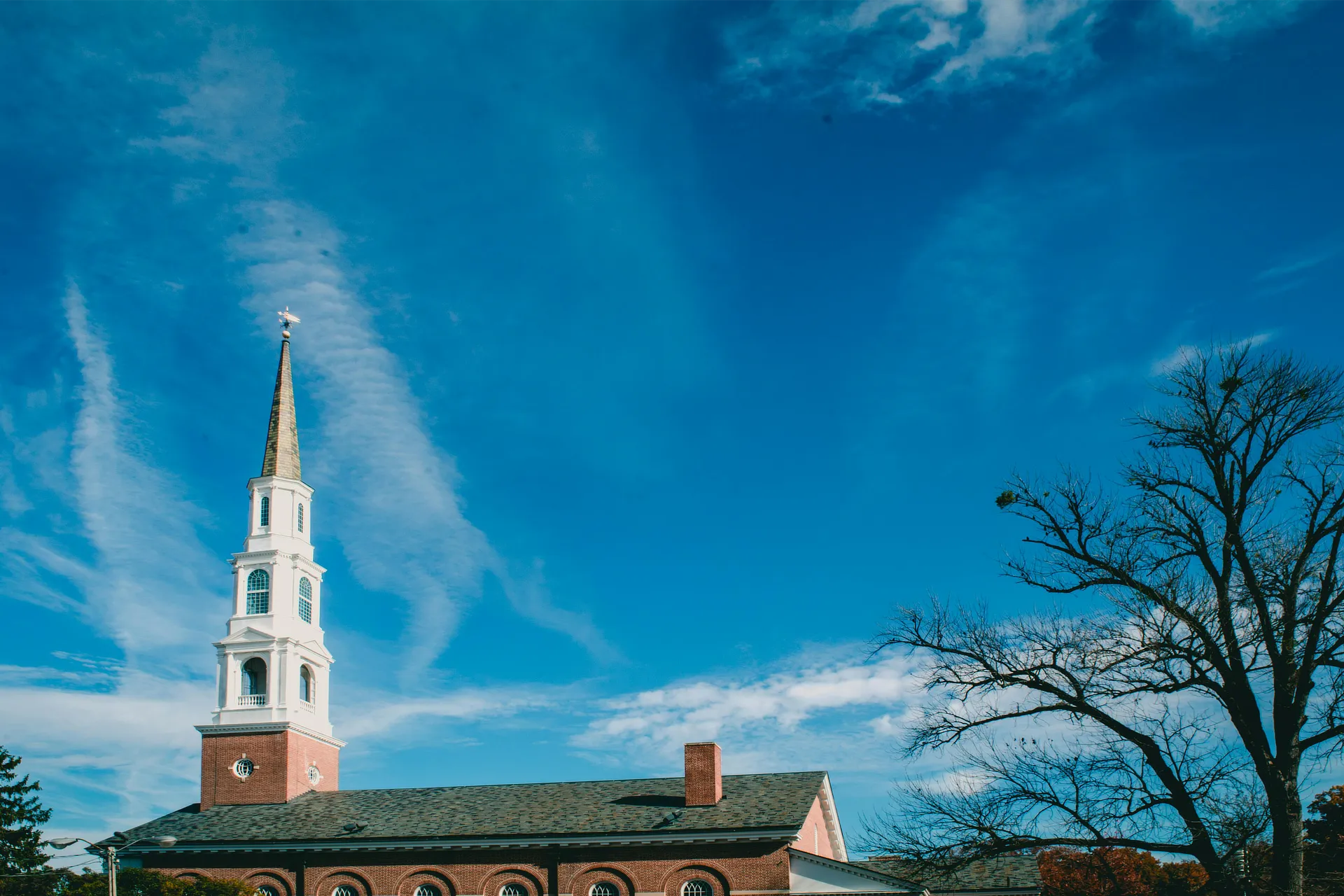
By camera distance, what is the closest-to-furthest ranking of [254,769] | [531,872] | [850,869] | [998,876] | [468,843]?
1. [998,876]
2. [850,869]
3. [531,872]
4. [468,843]
5. [254,769]

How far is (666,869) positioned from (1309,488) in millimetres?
26855

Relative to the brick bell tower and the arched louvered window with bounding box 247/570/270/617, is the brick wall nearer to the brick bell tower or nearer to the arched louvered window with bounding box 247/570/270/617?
the brick bell tower

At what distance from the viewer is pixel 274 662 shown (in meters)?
48.4

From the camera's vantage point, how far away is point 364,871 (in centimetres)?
4147

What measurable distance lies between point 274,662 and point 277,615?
1.92m

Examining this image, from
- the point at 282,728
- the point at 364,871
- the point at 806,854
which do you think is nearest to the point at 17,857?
the point at 282,728

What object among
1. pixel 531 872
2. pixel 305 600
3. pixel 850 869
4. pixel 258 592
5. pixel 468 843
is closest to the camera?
pixel 850 869

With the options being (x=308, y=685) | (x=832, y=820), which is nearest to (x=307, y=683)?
(x=308, y=685)

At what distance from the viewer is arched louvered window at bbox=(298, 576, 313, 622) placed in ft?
167

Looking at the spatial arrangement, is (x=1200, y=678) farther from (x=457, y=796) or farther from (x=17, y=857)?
(x=17, y=857)

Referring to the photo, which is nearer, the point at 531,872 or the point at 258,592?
the point at 531,872

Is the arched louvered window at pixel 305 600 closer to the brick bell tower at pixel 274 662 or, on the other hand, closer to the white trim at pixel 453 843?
Result: the brick bell tower at pixel 274 662

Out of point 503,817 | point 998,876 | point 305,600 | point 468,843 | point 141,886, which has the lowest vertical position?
point 998,876

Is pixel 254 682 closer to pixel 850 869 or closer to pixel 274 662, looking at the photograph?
pixel 274 662
